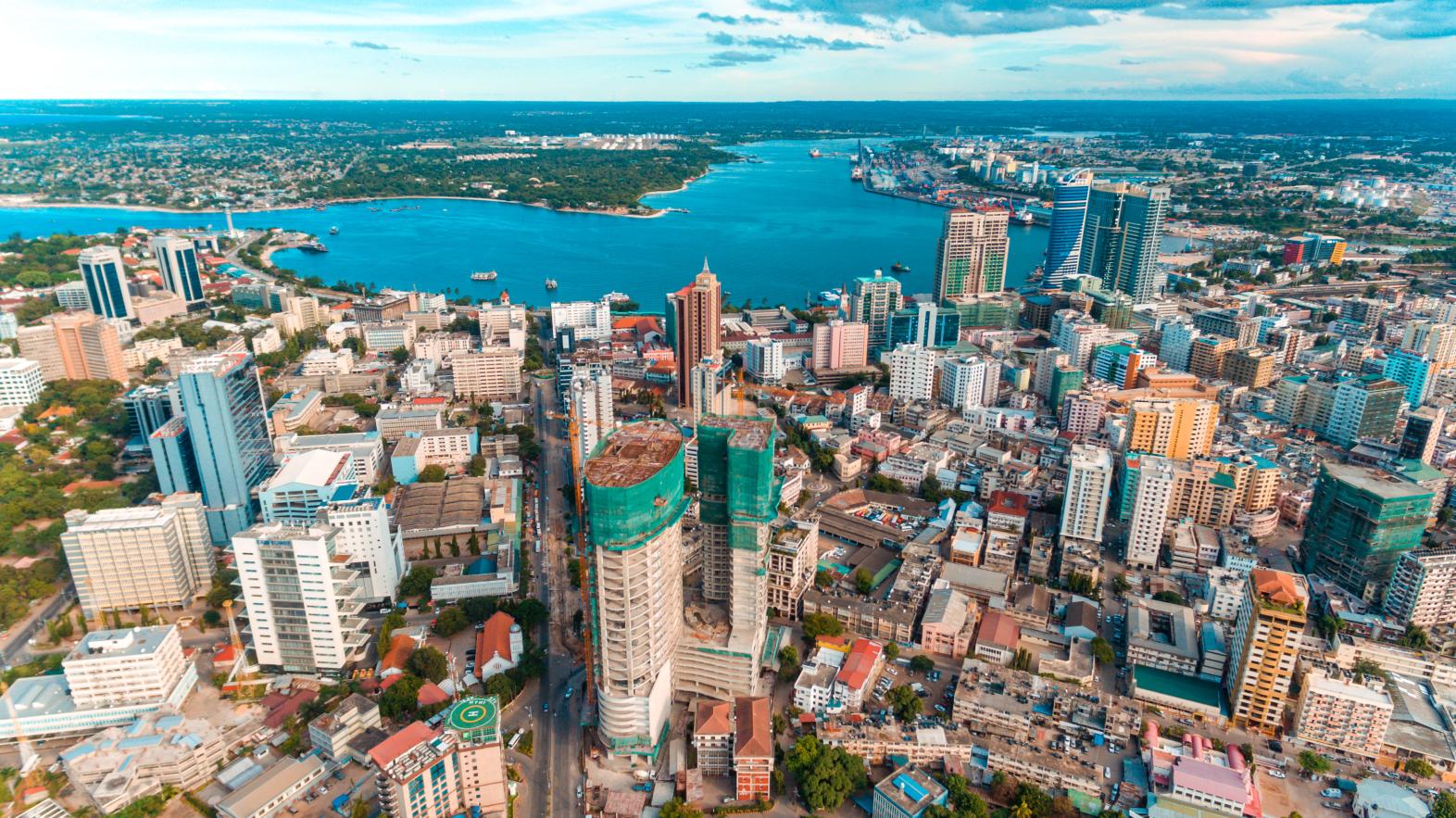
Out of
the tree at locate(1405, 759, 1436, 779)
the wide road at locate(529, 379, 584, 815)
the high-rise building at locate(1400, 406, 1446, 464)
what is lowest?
the wide road at locate(529, 379, 584, 815)

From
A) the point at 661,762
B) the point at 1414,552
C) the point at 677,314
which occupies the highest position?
the point at 677,314

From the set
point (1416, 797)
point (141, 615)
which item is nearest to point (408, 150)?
point (141, 615)

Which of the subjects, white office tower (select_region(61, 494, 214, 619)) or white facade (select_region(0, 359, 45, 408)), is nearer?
white office tower (select_region(61, 494, 214, 619))

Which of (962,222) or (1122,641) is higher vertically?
(962,222)

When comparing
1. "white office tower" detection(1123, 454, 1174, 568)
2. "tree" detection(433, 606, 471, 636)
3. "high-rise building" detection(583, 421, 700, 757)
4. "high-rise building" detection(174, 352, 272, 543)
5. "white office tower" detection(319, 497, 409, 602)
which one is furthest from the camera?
"high-rise building" detection(174, 352, 272, 543)

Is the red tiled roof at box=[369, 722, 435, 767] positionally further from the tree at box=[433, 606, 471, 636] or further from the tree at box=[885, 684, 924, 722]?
the tree at box=[885, 684, 924, 722]

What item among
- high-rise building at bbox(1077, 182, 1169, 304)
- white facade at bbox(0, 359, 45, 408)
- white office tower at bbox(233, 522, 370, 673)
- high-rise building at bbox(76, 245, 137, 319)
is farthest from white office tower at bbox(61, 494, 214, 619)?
high-rise building at bbox(1077, 182, 1169, 304)

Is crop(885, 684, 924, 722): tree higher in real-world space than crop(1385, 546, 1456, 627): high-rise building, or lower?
lower

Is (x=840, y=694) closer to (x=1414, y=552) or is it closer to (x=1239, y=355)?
(x=1414, y=552)
